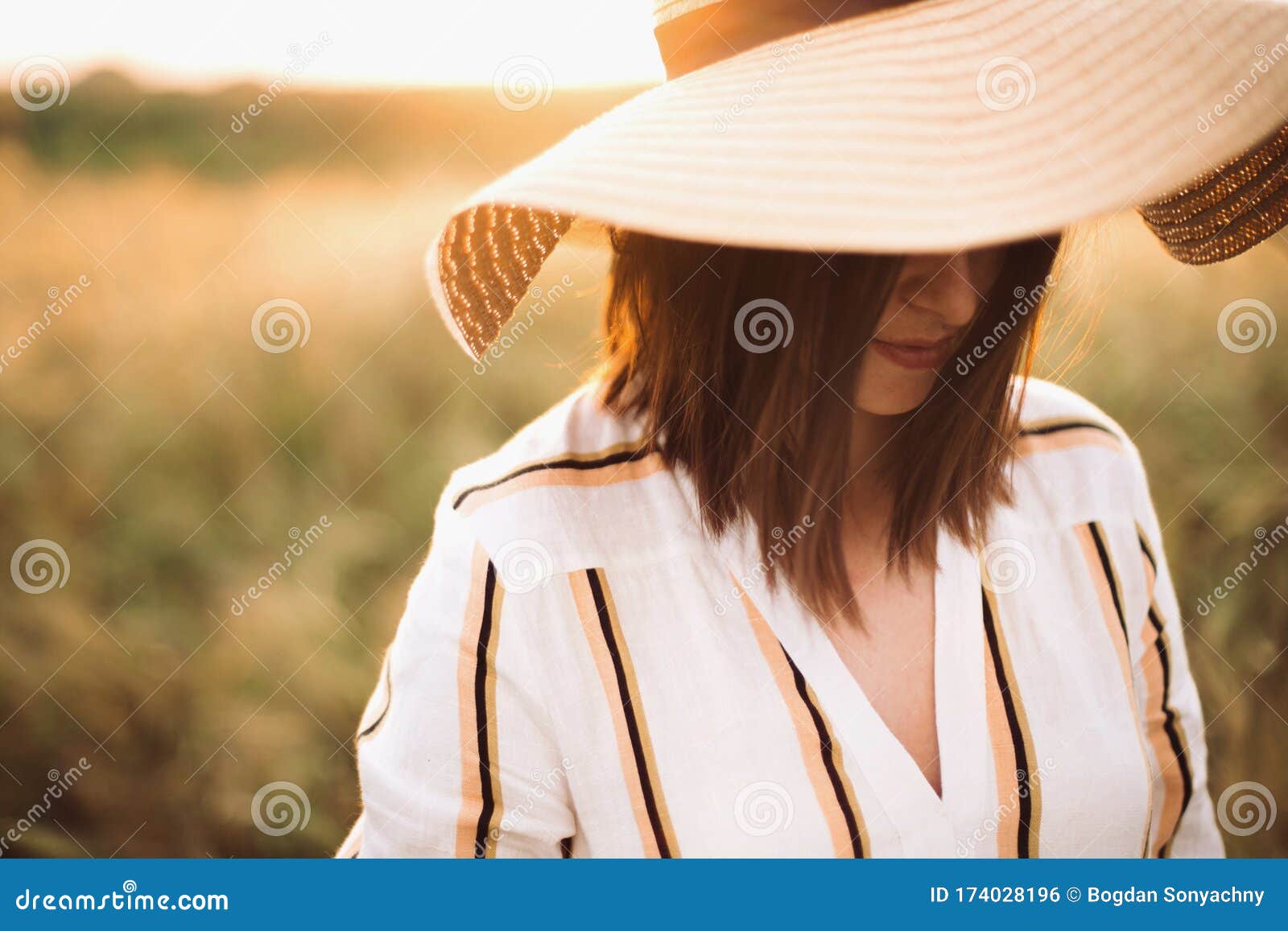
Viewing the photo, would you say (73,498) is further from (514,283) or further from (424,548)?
(514,283)

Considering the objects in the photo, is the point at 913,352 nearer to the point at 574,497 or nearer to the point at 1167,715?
the point at 574,497

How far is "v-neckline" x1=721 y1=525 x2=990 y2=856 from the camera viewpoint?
0.71 meters

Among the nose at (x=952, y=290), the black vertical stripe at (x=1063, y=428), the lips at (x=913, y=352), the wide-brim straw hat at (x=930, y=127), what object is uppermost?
the wide-brim straw hat at (x=930, y=127)

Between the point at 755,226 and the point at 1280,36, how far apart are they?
385mm

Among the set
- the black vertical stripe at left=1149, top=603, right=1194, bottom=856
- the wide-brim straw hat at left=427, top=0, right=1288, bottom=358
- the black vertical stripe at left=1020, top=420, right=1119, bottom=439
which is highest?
the wide-brim straw hat at left=427, top=0, right=1288, bottom=358

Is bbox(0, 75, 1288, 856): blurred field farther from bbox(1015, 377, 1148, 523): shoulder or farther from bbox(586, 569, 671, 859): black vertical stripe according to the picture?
bbox(586, 569, 671, 859): black vertical stripe

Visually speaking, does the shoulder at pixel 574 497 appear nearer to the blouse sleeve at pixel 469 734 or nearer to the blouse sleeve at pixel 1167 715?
the blouse sleeve at pixel 469 734

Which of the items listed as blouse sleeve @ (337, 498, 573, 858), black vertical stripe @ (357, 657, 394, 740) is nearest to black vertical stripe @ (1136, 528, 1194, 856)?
blouse sleeve @ (337, 498, 573, 858)

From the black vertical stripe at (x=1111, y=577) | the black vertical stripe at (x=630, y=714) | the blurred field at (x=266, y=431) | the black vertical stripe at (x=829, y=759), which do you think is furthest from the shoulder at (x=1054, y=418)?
the blurred field at (x=266, y=431)

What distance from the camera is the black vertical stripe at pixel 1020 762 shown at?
74 centimetres

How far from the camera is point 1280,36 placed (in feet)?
1.93

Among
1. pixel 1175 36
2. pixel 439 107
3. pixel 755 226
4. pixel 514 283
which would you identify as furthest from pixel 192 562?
pixel 1175 36

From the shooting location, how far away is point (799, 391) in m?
0.74

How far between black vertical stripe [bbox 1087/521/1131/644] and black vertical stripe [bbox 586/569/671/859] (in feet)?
1.52
